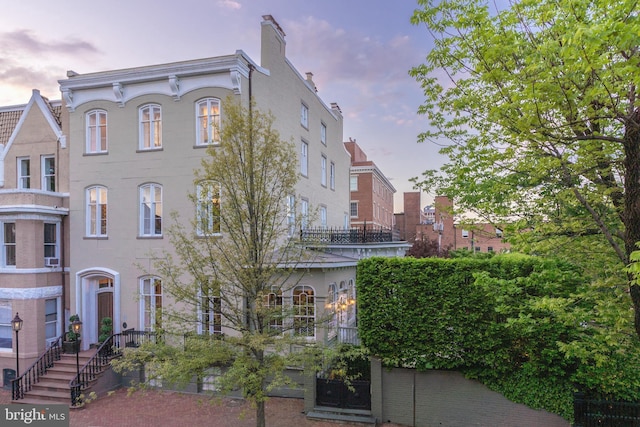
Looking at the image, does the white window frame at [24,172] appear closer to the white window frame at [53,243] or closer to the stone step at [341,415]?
the white window frame at [53,243]

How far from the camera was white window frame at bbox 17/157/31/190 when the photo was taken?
19.2 m

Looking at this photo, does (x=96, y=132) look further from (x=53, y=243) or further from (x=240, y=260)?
(x=240, y=260)

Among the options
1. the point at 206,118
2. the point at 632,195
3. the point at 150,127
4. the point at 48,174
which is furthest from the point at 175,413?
the point at 632,195

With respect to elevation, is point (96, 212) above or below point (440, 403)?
above

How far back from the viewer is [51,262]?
57.4ft

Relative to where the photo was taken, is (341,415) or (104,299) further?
(104,299)

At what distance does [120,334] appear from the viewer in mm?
16172

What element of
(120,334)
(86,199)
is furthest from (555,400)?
(86,199)

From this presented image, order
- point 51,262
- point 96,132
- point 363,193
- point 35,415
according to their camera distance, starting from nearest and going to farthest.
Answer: point 35,415
point 51,262
point 96,132
point 363,193

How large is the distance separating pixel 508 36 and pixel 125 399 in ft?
56.0

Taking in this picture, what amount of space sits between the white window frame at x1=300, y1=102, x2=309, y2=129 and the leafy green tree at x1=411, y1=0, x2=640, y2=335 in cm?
1384

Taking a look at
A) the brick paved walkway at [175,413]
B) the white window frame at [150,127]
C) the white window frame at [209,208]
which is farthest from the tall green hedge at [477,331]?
the white window frame at [150,127]

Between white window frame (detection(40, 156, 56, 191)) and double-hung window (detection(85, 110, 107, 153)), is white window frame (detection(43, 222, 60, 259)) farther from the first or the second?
double-hung window (detection(85, 110, 107, 153))

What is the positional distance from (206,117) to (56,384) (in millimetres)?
12321
